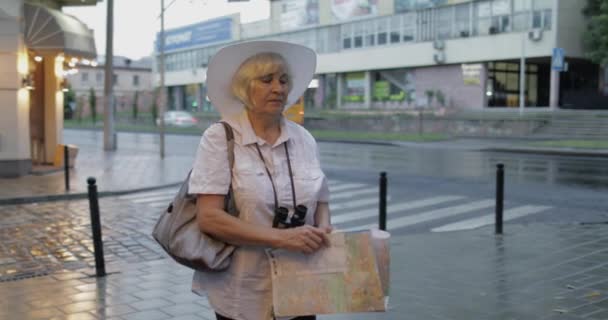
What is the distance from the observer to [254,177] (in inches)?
106

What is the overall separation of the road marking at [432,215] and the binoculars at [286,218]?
6.82 meters

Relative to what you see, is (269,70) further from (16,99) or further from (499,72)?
(499,72)

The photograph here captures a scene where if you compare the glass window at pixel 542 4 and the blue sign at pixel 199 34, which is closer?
the glass window at pixel 542 4

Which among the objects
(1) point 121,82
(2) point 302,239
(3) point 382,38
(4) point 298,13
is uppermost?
(4) point 298,13

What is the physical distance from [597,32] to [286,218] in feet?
142

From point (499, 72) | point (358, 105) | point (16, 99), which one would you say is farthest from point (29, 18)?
point (358, 105)

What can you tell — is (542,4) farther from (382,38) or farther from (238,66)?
(238,66)

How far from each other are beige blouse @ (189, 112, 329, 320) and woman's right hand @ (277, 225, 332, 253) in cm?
17

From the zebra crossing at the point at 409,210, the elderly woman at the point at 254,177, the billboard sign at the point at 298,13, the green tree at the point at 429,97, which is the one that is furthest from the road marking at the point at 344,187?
the billboard sign at the point at 298,13

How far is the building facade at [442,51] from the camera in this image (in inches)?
1704

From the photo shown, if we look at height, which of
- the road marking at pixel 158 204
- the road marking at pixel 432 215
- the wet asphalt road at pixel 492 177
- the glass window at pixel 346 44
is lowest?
the road marking at pixel 158 204

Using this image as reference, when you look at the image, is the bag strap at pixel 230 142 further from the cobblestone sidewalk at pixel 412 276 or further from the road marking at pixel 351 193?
the road marking at pixel 351 193

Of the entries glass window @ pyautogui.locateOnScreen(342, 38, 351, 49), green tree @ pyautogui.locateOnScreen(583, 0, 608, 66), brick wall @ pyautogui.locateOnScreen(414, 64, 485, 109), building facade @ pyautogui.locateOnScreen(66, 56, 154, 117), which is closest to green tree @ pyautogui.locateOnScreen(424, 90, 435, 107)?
brick wall @ pyautogui.locateOnScreen(414, 64, 485, 109)

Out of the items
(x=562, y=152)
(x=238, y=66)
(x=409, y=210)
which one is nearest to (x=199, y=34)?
(x=562, y=152)
